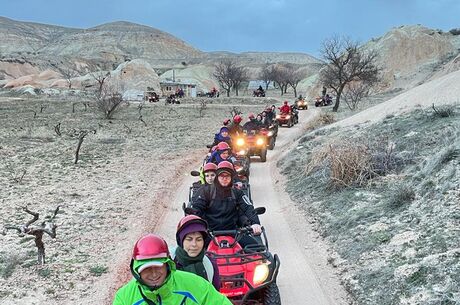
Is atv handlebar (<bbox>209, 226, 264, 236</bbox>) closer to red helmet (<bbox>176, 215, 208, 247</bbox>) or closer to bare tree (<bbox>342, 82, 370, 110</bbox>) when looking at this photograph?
red helmet (<bbox>176, 215, 208, 247</bbox>)

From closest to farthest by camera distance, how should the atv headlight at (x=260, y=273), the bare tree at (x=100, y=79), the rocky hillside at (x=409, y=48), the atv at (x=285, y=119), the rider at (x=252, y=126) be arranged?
the atv headlight at (x=260, y=273), the rider at (x=252, y=126), the atv at (x=285, y=119), the bare tree at (x=100, y=79), the rocky hillside at (x=409, y=48)

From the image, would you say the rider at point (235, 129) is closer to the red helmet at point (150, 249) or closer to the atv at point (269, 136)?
the atv at point (269, 136)

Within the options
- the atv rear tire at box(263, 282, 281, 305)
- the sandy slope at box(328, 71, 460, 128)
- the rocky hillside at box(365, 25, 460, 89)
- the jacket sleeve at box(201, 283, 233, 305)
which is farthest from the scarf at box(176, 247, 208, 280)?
the rocky hillside at box(365, 25, 460, 89)

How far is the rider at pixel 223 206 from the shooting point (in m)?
7.46

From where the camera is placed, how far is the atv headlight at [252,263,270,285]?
5.73 m

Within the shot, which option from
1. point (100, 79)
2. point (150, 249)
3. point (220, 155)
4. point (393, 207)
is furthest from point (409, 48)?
point (150, 249)

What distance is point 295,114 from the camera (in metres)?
33.1

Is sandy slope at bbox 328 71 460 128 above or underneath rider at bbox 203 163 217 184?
above

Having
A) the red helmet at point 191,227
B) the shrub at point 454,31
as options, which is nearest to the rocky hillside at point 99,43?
the shrub at point 454,31

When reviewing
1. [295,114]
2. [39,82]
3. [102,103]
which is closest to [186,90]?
[39,82]

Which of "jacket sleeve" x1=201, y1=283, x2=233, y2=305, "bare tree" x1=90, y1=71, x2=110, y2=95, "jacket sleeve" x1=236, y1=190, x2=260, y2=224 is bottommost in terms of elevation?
"jacket sleeve" x1=236, y1=190, x2=260, y2=224

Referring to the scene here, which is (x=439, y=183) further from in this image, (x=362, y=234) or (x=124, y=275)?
(x=124, y=275)

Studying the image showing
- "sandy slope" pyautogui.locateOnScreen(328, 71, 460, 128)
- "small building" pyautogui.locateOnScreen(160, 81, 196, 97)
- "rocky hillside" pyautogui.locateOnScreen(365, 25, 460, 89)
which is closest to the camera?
"sandy slope" pyautogui.locateOnScreen(328, 71, 460, 128)

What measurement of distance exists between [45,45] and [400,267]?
186 meters
